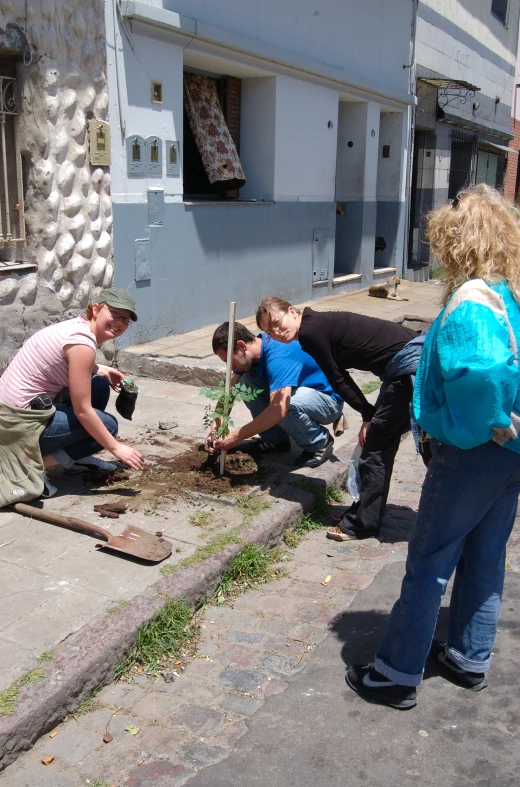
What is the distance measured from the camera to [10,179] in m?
6.32

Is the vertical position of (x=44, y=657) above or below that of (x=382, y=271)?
below

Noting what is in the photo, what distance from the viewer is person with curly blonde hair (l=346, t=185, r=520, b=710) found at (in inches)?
100

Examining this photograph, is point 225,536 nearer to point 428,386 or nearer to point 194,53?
point 428,386

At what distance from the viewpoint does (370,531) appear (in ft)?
14.6

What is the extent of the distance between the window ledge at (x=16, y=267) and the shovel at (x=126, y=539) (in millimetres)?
2729

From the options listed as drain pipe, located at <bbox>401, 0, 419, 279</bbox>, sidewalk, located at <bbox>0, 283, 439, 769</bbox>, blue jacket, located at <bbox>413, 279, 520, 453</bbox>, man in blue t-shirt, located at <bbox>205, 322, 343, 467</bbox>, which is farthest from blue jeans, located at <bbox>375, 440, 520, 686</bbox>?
drain pipe, located at <bbox>401, 0, 419, 279</bbox>

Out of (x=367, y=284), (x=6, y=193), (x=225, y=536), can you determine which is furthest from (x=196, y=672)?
(x=367, y=284)

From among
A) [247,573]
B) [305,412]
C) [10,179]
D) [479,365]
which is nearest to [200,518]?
[247,573]

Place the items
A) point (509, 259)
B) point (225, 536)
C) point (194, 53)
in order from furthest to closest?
point (194, 53), point (225, 536), point (509, 259)

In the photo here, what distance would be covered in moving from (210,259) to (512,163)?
49.5 ft

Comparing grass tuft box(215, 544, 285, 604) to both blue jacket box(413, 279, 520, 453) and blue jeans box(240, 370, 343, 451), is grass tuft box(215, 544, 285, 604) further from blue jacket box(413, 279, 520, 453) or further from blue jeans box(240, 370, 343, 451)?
blue jacket box(413, 279, 520, 453)

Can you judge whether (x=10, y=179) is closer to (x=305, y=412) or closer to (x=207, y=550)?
(x=305, y=412)

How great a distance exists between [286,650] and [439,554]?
93 cm

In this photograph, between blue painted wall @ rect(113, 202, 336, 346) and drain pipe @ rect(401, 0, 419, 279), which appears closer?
blue painted wall @ rect(113, 202, 336, 346)
